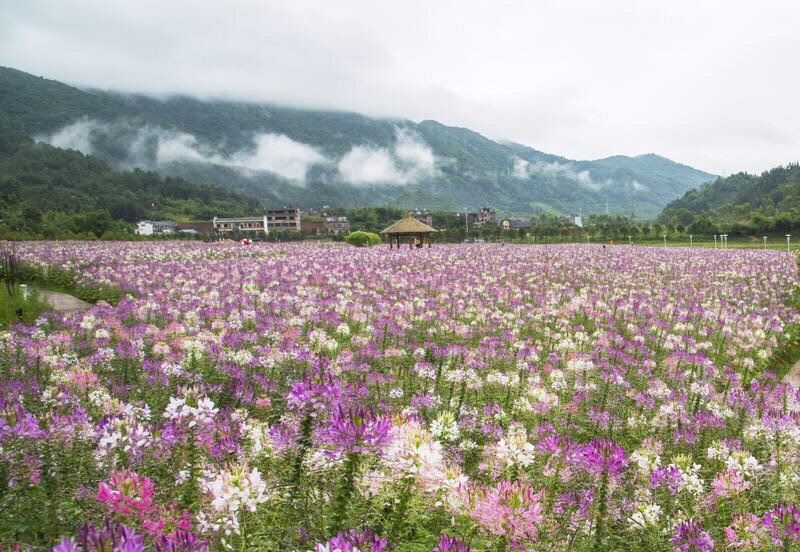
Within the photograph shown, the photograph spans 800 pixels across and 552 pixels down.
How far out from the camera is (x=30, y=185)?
5782 inches

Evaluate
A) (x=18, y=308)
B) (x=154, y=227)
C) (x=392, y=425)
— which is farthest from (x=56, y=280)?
(x=154, y=227)

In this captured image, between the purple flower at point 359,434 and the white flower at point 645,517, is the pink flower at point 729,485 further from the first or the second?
the purple flower at point 359,434

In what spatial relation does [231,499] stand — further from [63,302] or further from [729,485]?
[63,302]

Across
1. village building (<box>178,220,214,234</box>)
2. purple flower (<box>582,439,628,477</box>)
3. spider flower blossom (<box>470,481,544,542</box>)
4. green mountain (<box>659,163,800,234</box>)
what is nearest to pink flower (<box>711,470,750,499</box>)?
purple flower (<box>582,439,628,477</box>)

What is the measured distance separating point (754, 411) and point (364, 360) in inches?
211

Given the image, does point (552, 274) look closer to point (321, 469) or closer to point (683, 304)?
point (683, 304)

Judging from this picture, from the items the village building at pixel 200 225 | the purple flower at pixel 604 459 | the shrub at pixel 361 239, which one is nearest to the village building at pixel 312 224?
the village building at pixel 200 225

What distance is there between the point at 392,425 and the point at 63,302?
16.7 m

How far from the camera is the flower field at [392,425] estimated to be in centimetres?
247

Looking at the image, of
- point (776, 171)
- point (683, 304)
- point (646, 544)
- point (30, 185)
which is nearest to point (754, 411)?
point (646, 544)

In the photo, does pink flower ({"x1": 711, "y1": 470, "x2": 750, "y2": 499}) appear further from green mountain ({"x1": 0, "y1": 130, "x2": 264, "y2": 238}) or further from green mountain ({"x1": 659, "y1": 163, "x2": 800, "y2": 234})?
green mountain ({"x1": 0, "y1": 130, "x2": 264, "y2": 238})

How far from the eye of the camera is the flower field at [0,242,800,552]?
2.47 metres

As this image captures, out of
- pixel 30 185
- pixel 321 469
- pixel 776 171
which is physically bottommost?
pixel 321 469

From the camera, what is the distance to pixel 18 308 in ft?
40.7
